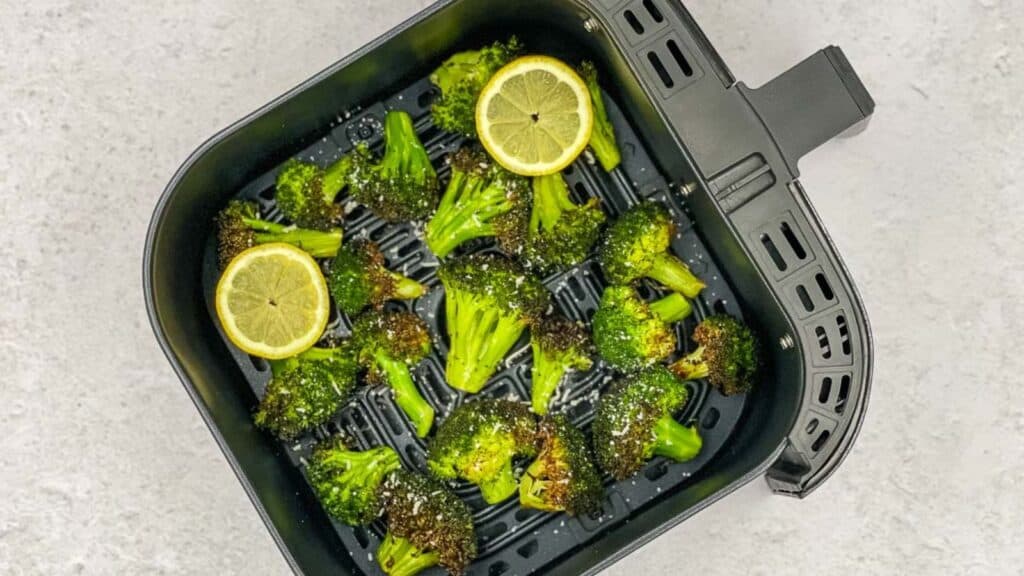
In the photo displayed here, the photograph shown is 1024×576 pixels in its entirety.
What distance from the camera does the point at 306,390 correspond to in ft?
5.23

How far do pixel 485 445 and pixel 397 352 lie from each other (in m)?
0.22

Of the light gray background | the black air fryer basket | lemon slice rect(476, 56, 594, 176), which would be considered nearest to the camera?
the black air fryer basket

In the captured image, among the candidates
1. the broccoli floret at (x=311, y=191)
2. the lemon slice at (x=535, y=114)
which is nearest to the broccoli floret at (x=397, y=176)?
the broccoli floret at (x=311, y=191)

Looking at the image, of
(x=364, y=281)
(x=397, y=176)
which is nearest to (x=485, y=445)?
(x=364, y=281)

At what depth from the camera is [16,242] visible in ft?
5.83

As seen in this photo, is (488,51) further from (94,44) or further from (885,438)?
(885,438)

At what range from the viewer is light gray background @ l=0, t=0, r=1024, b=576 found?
1.74m

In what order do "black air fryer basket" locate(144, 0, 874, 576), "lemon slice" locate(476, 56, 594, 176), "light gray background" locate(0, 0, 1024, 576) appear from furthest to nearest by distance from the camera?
"light gray background" locate(0, 0, 1024, 576) → "lemon slice" locate(476, 56, 594, 176) → "black air fryer basket" locate(144, 0, 874, 576)

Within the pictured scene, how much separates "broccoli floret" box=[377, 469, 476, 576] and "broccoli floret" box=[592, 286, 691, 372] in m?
0.36

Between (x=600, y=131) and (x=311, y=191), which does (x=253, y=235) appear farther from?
(x=600, y=131)

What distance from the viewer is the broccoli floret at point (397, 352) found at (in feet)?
5.32

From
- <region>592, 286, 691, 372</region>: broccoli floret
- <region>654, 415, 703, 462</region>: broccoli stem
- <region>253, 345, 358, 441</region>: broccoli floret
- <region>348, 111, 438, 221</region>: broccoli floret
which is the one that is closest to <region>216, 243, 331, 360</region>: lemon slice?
<region>253, 345, 358, 441</region>: broccoli floret

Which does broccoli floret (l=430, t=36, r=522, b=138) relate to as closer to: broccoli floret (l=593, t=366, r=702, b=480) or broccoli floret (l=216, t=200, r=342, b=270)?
broccoli floret (l=216, t=200, r=342, b=270)

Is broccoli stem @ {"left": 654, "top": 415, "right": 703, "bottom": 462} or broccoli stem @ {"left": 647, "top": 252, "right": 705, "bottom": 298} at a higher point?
broccoli stem @ {"left": 647, "top": 252, "right": 705, "bottom": 298}
